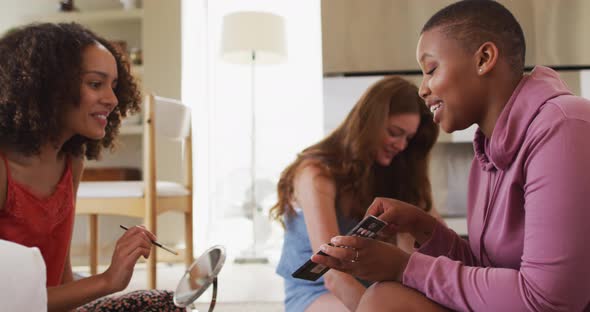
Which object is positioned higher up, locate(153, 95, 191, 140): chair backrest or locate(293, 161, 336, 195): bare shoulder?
locate(153, 95, 191, 140): chair backrest

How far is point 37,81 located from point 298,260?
0.71 m

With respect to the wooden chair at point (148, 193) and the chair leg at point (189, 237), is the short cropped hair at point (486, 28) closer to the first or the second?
the wooden chair at point (148, 193)

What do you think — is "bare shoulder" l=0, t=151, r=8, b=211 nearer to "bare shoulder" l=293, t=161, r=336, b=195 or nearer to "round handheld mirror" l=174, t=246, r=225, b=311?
"round handheld mirror" l=174, t=246, r=225, b=311

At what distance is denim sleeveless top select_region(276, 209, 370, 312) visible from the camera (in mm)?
1354

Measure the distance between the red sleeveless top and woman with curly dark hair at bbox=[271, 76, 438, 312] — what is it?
0.50m

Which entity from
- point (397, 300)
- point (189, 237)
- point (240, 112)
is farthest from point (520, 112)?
point (240, 112)

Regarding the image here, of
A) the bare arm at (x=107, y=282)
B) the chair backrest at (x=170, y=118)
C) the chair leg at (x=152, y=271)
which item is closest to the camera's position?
the bare arm at (x=107, y=282)

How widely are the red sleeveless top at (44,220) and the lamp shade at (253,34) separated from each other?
2.28 metres

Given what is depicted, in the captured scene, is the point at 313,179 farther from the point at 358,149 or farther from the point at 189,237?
the point at 189,237

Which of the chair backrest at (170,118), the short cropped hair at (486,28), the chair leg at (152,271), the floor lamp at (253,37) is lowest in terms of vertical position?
the chair leg at (152,271)

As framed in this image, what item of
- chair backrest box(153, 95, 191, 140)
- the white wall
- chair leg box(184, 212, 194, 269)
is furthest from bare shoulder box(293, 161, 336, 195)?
the white wall

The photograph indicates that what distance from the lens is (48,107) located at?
115cm

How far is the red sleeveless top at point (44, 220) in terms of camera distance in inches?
43.1

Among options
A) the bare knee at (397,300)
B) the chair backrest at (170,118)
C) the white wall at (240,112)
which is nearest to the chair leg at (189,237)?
the chair backrest at (170,118)
